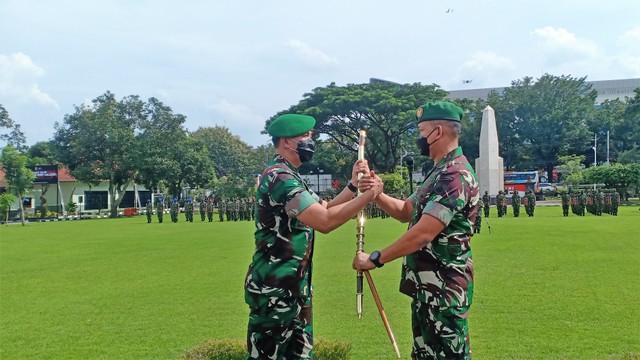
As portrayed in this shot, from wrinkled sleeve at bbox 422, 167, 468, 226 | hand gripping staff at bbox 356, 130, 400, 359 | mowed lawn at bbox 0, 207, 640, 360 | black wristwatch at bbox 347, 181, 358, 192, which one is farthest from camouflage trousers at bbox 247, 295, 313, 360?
mowed lawn at bbox 0, 207, 640, 360

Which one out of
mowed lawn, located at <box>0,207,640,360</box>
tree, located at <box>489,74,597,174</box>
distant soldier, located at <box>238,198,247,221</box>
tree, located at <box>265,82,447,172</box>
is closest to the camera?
mowed lawn, located at <box>0,207,640,360</box>

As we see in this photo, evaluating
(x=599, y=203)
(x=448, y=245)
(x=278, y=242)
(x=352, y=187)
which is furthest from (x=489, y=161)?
(x=278, y=242)

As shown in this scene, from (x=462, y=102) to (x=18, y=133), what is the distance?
40233mm

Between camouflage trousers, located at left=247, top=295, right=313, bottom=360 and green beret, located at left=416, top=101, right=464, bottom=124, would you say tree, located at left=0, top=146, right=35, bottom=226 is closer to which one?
camouflage trousers, located at left=247, top=295, right=313, bottom=360

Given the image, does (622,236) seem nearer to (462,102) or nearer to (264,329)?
(264,329)

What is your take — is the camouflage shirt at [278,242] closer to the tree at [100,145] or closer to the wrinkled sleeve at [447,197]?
the wrinkled sleeve at [447,197]

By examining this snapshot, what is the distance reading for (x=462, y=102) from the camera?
4884cm

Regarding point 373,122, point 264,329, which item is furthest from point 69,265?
point 373,122

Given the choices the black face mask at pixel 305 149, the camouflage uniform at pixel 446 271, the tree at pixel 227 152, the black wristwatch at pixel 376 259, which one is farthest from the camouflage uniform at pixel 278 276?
the tree at pixel 227 152

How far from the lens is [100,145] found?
140 feet

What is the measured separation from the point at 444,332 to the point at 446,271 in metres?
0.33

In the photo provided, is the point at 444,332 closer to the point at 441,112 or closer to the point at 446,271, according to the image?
the point at 446,271

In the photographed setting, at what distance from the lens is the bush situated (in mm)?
4949

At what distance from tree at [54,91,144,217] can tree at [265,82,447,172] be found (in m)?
12.1
